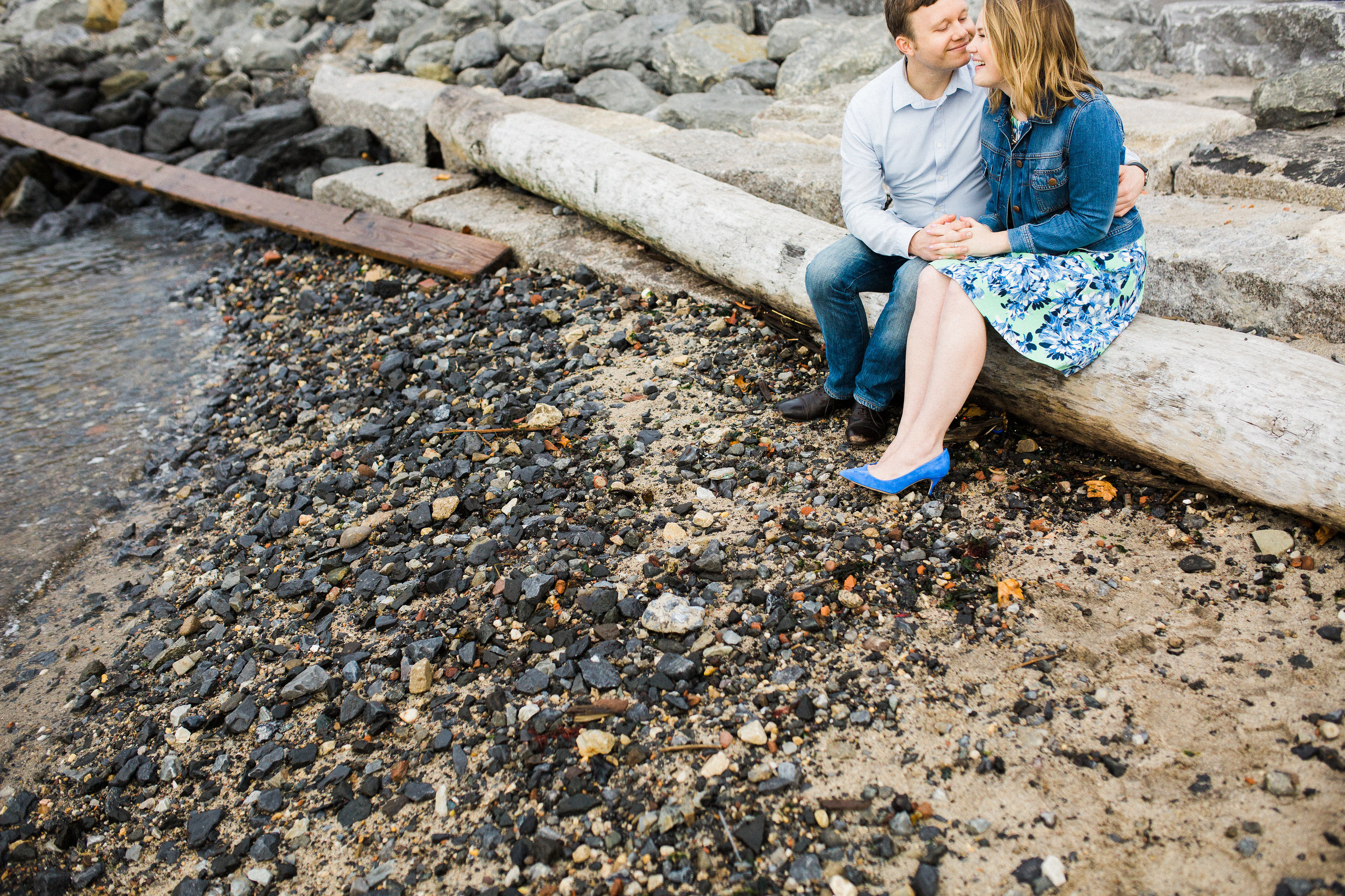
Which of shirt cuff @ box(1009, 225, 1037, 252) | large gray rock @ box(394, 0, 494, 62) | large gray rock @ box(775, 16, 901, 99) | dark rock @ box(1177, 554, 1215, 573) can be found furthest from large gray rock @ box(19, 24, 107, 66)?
dark rock @ box(1177, 554, 1215, 573)

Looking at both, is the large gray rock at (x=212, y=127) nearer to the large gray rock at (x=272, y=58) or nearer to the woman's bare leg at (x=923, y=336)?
the large gray rock at (x=272, y=58)

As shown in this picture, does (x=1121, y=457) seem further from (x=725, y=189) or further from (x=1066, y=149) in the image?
(x=725, y=189)

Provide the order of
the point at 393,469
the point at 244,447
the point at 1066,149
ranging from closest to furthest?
the point at 1066,149
the point at 393,469
the point at 244,447

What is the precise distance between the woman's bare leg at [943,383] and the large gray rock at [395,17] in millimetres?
8820

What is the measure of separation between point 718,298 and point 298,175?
17.1ft

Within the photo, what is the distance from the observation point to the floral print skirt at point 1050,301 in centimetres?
279

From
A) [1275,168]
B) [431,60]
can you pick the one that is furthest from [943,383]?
[431,60]

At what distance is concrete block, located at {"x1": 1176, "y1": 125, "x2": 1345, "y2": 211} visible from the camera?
142 inches

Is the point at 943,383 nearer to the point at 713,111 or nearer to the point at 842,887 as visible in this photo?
the point at 842,887

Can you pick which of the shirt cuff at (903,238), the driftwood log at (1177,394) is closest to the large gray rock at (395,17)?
the driftwood log at (1177,394)

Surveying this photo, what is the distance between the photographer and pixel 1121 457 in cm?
300

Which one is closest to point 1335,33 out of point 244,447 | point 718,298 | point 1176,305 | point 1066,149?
point 1176,305

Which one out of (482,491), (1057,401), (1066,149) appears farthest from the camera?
(482,491)

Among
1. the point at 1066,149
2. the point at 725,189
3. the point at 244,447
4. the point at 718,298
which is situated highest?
the point at 1066,149
